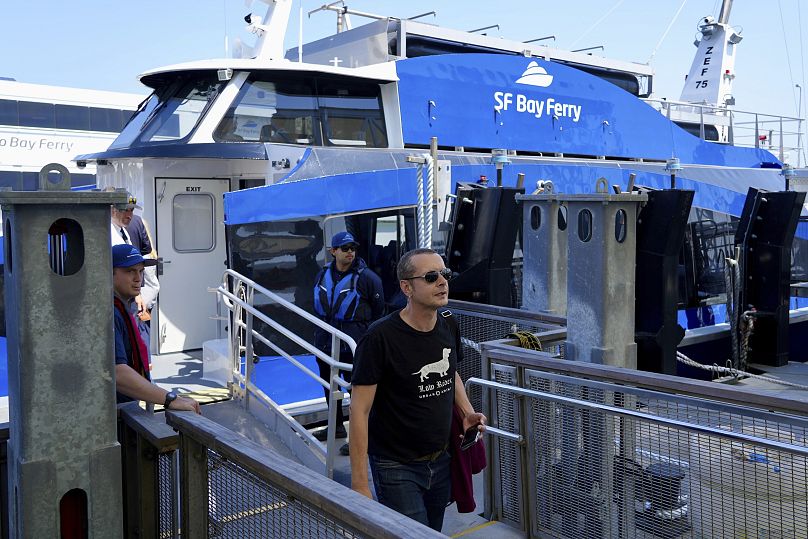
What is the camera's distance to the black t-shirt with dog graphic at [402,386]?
3.20 meters

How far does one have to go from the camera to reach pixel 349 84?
8.42 metres

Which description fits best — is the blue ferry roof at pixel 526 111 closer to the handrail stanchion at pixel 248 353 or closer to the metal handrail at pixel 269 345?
the metal handrail at pixel 269 345

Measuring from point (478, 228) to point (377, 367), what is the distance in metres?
4.48

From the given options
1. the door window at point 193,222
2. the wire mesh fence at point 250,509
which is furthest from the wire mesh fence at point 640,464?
the door window at point 193,222

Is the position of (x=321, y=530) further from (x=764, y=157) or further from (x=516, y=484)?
(x=764, y=157)

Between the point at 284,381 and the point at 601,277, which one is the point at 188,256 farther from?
the point at 601,277

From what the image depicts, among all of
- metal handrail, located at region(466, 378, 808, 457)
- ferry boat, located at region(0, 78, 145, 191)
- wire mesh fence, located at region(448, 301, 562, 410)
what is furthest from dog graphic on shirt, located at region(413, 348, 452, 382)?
ferry boat, located at region(0, 78, 145, 191)

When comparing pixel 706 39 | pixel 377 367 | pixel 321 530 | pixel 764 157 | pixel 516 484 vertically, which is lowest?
pixel 516 484

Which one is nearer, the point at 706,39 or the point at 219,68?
the point at 219,68

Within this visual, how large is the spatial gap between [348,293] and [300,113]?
2.88 meters

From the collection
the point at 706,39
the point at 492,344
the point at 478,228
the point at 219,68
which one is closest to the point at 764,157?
the point at 706,39

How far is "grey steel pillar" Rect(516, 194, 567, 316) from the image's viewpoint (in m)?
6.21

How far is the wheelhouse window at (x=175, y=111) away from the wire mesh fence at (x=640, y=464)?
482 centimetres

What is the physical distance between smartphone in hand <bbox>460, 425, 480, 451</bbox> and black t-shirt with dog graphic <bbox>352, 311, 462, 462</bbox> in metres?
0.13
